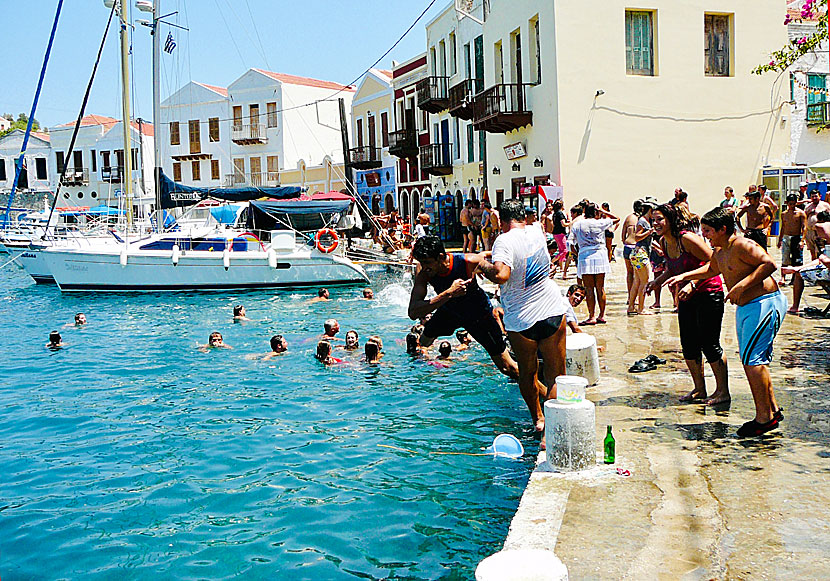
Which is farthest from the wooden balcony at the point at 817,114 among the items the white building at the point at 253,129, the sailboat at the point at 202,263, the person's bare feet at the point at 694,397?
the white building at the point at 253,129

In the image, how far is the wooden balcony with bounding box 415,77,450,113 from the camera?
1374 inches

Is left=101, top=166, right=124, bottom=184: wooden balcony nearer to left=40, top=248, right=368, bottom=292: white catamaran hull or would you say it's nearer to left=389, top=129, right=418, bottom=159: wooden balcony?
left=389, top=129, right=418, bottom=159: wooden balcony

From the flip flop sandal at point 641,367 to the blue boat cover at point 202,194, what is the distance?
791 inches

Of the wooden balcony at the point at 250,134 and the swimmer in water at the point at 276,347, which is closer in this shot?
the swimmer in water at the point at 276,347

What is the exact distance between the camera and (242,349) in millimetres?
14117

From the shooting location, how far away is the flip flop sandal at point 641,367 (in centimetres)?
862

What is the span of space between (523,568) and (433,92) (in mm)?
33500

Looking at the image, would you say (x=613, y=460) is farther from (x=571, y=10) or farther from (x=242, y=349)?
(x=571, y=10)

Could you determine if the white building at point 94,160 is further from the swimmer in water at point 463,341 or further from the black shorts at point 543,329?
the black shorts at point 543,329

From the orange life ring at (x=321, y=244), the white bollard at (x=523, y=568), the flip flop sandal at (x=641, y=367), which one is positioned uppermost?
the orange life ring at (x=321, y=244)

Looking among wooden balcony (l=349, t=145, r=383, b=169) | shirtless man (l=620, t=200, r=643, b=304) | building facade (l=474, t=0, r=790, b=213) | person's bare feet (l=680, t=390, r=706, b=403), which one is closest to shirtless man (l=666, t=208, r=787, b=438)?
person's bare feet (l=680, t=390, r=706, b=403)

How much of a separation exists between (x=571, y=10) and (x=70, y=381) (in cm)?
1702

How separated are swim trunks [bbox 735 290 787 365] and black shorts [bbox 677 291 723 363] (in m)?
1.00

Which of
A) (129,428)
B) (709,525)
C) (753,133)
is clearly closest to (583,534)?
(709,525)
